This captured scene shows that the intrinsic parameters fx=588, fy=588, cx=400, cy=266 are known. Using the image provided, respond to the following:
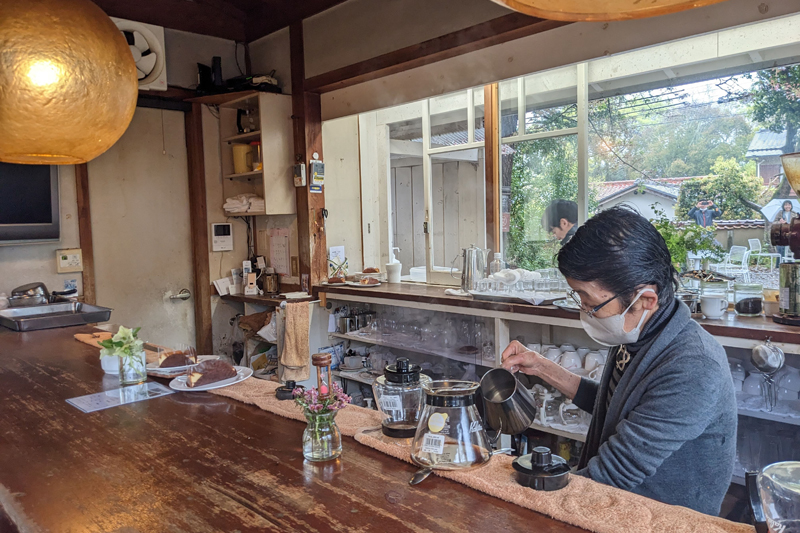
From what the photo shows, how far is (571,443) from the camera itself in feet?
10.7

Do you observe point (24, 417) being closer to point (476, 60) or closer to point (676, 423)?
point (676, 423)

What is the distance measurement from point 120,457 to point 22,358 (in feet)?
5.16

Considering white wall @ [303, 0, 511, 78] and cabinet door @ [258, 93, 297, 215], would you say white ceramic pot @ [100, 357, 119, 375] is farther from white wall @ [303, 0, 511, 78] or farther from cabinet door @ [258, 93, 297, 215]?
white wall @ [303, 0, 511, 78]

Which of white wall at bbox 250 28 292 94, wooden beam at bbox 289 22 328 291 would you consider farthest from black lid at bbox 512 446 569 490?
white wall at bbox 250 28 292 94

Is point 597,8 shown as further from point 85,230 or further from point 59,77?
point 85,230

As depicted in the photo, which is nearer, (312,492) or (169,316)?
(312,492)

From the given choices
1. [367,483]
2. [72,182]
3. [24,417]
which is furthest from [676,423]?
[72,182]

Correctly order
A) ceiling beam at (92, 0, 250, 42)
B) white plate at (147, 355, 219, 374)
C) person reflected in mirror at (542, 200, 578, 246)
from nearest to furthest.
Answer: white plate at (147, 355, 219, 374) < person reflected in mirror at (542, 200, 578, 246) < ceiling beam at (92, 0, 250, 42)

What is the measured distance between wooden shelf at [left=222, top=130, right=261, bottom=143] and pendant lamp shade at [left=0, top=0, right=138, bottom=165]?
9.71 ft

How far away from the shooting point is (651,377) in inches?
56.2

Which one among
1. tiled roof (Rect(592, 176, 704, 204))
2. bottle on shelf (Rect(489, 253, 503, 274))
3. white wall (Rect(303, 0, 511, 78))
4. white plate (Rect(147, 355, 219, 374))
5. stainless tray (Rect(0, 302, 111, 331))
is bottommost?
white plate (Rect(147, 355, 219, 374))

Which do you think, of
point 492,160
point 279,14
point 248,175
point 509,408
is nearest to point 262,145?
point 248,175

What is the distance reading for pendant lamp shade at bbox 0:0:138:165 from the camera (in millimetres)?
1522

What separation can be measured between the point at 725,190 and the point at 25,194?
4.59m
